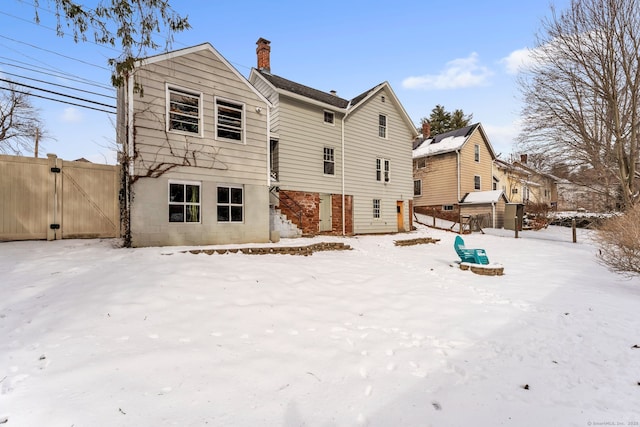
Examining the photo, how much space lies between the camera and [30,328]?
3785mm

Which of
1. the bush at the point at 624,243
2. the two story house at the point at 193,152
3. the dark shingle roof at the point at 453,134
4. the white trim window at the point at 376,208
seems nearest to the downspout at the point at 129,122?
the two story house at the point at 193,152

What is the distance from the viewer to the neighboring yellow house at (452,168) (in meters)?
24.9

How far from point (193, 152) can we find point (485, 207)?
2303 centimetres

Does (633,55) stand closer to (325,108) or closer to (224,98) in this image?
(325,108)

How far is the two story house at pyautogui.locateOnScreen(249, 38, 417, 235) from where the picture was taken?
47.6ft

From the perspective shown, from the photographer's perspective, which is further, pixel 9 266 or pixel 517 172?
pixel 517 172

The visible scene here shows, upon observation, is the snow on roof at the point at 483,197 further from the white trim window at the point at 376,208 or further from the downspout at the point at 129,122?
the downspout at the point at 129,122

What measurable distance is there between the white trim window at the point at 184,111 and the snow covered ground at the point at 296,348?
493 cm

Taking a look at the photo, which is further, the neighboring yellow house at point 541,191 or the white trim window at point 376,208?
the neighboring yellow house at point 541,191

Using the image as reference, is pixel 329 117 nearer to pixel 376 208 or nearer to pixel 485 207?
pixel 376 208

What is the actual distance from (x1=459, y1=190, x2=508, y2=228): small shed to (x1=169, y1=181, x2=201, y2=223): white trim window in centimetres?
2070

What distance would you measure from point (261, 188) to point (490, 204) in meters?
20.4

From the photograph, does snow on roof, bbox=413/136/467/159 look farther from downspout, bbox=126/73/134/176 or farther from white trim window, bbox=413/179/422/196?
downspout, bbox=126/73/134/176

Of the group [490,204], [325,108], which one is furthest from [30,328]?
[490,204]
